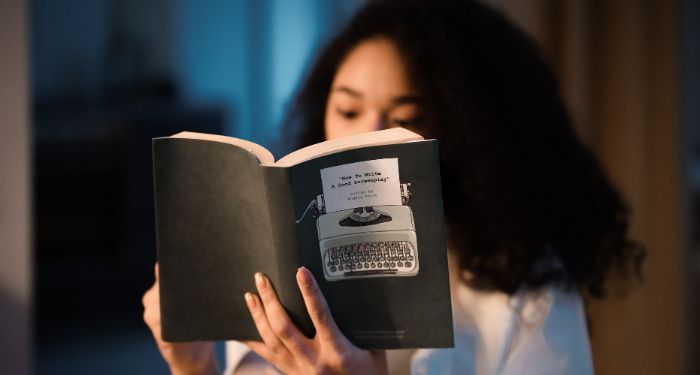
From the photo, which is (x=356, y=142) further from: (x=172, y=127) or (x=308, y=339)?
(x=172, y=127)

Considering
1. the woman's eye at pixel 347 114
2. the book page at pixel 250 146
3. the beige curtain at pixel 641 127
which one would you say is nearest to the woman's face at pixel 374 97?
the woman's eye at pixel 347 114

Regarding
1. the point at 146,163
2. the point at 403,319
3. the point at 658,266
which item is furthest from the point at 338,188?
the point at 146,163

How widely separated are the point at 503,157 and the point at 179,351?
64 cm

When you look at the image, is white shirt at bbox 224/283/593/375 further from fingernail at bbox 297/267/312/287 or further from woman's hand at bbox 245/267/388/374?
fingernail at bbox 297/267/312/287

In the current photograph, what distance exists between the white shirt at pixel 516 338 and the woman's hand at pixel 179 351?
0.24ft

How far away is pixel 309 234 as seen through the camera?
77cm

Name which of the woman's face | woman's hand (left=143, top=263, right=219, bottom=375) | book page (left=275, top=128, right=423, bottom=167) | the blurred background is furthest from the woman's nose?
the blurred background

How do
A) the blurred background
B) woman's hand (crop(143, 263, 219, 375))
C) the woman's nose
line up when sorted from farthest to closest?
the blurred background < the woman's nose < woman's hand (crop(143, 263, 219, 375))

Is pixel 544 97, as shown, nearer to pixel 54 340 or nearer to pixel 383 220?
pixel 383 220

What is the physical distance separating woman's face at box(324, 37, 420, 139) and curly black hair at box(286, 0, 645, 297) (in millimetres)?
23

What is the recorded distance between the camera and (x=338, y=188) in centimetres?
75

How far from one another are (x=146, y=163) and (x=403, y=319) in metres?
2.71

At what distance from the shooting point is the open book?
0.74 metres

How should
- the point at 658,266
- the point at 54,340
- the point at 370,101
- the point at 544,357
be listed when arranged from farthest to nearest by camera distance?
the point at 54,340
the point at 658,266
the point at 370,101
the point at 544,357
